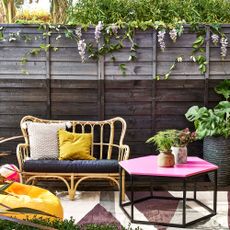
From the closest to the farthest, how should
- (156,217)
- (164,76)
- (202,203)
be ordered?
(156,217)
(202,203)
(164,76)

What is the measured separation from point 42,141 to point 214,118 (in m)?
1.90

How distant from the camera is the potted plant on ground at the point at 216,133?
171 inches

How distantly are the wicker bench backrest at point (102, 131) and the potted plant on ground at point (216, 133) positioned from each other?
85 cm

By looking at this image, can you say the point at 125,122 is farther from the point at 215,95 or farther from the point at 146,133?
the point at 215,95

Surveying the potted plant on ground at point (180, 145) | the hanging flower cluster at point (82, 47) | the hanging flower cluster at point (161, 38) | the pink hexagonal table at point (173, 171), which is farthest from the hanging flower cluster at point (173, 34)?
the pink hexagonal table at point (173, 171)

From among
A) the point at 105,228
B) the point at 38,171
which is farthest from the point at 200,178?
the point at 105,228

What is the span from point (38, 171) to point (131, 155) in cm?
122

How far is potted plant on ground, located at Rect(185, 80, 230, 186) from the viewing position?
4.35 m

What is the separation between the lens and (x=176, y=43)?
15.1 ft

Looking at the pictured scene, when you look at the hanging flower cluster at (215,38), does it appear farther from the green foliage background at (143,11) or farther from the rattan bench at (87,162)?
the rattan bench at (87,162)

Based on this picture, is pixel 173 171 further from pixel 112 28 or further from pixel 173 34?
pixel 112 28

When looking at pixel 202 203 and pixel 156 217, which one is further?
pixel 202 203

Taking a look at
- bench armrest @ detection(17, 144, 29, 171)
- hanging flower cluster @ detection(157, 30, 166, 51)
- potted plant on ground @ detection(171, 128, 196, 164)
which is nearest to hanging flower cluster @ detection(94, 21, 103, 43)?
hanging flower cluster @ detection(157, 30, 166, 51)

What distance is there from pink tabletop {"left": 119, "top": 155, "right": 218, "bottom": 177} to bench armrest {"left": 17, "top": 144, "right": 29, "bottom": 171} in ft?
3.59
